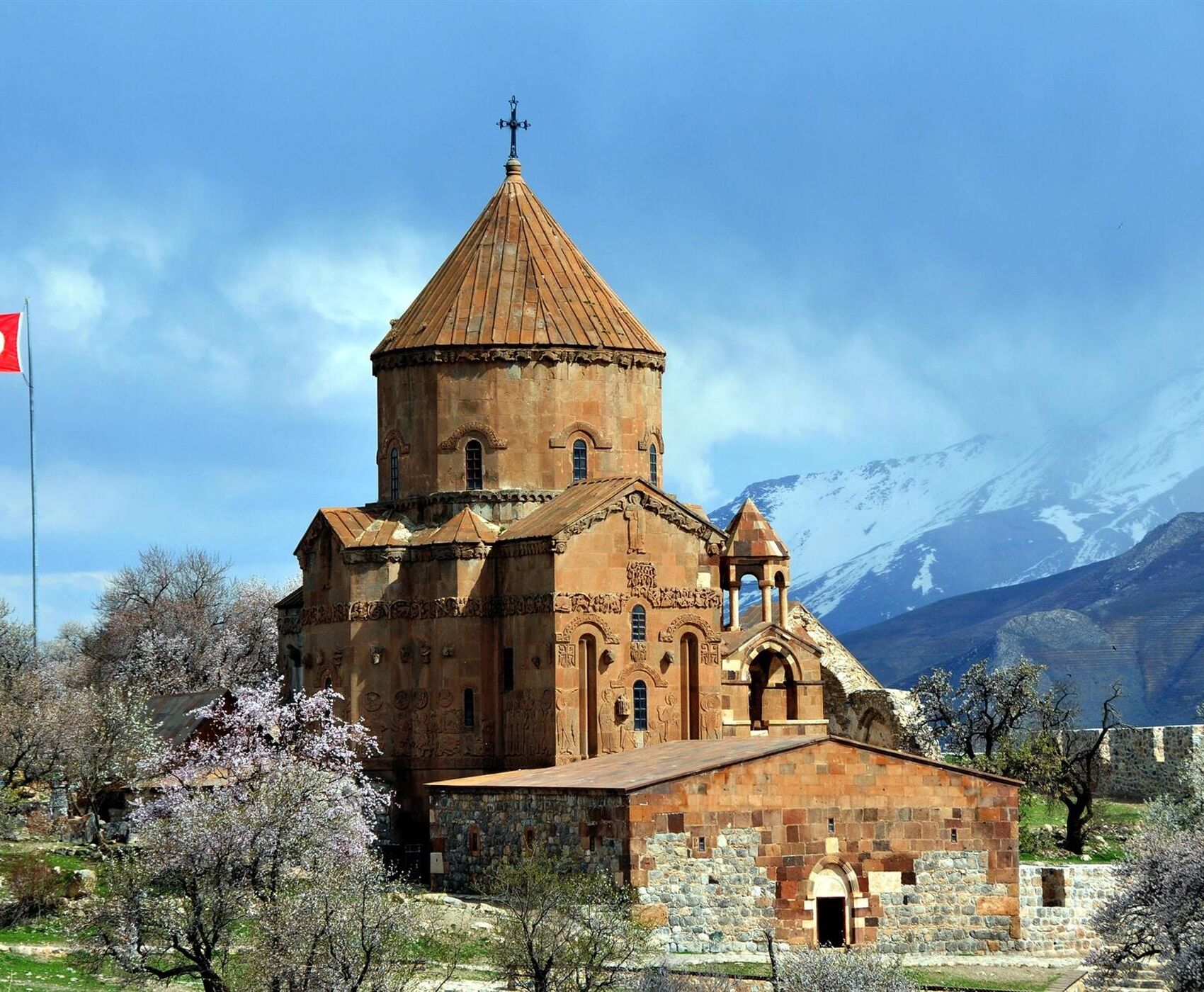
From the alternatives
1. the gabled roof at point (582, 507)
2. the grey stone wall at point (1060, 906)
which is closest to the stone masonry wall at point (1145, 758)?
the gabled roof at point (582, 507)

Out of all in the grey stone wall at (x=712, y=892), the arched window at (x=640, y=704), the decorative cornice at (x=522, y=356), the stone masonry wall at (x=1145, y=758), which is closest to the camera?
the grey stone wall at (x=712, y=892)

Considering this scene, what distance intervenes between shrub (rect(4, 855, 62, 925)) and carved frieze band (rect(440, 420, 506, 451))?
52.1 ft

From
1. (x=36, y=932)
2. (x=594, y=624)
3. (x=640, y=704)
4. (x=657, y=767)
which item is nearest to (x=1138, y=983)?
(x=657, y=767)

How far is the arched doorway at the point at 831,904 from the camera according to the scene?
48531 mm

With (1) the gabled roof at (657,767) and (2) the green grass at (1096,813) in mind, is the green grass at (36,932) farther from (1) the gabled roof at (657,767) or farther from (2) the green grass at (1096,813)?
(2) the green grass at (1096,813)

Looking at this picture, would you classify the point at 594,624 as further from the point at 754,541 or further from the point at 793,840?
the point at 793,840

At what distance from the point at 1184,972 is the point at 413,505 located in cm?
2801

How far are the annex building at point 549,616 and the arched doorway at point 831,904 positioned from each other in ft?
0.70

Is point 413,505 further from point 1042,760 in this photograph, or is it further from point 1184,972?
point 1184,972

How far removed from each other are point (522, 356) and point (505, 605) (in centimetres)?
651

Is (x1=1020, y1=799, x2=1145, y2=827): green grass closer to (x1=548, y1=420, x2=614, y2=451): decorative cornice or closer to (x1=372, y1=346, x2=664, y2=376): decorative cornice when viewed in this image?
(x1=548, y1=420, x2=614, y2=451): decorative cornice

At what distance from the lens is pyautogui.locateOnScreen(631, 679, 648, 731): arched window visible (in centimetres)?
5872

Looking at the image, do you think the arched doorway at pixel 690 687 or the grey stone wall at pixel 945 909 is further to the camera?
the arched doorway at pixel 690 687

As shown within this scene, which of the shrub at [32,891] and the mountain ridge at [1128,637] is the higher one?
the mountain ridge at [1128,637]
